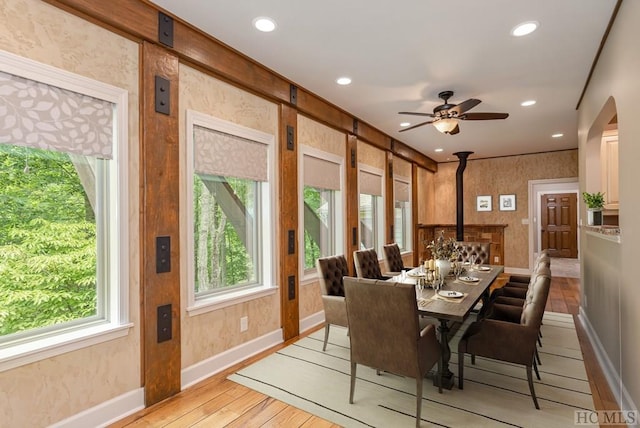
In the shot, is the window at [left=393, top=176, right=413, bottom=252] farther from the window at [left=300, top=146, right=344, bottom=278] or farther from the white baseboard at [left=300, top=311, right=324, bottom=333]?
the white baseboard at [left=300, top=311, right=324, bottom=333]

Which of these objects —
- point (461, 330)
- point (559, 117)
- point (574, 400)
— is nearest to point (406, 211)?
point (559, 117)

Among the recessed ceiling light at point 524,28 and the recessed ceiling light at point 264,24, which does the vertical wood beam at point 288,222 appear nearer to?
the recessed ceiling light at point 264,24

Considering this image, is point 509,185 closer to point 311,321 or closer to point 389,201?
point 389,201

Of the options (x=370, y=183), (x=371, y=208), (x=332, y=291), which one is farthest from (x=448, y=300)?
(x=371, y=208)

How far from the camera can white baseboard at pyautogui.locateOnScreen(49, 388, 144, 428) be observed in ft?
6.69

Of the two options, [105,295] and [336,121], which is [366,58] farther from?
[105,295]

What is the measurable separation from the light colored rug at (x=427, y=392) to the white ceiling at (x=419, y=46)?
2784 mm

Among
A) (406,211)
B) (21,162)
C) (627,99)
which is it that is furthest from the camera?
(406,211)

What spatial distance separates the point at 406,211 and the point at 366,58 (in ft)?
15.1

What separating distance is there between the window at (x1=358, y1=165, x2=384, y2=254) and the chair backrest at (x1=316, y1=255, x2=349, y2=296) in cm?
182

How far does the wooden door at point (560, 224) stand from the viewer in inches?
380

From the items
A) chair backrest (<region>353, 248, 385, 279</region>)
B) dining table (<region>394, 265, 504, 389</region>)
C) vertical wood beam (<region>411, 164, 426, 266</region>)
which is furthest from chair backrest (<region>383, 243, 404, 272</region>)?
vertical wood beam (<region>411, 164, 426, 266</region>)

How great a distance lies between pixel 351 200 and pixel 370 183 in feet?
2.66

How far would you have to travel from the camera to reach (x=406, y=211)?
7.32 metres
